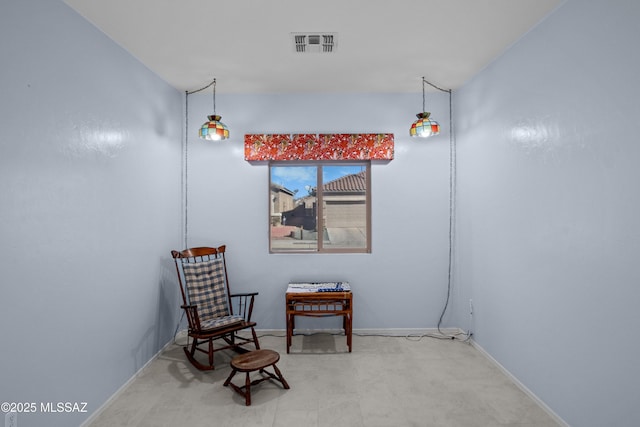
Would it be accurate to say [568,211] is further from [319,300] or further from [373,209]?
[319,300]

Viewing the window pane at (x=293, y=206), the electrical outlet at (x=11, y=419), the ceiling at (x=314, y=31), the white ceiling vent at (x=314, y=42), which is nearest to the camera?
the electrical outlet at (x=11, y=419)

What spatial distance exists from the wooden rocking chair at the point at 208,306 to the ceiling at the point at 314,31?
1977 millimetres

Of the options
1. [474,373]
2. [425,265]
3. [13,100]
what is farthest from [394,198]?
[13,100]

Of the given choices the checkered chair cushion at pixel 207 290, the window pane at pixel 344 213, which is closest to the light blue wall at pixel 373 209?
the checkered chair cushion at pixel 207 290

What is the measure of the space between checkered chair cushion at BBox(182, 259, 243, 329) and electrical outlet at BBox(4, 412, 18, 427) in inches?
62.1

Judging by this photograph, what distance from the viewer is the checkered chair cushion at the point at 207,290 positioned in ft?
11.4

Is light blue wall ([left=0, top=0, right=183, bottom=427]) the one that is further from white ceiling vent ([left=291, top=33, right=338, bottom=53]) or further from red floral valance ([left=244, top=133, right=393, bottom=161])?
white ceiling vent ([left=291, top=33, right=338, bottom=53])

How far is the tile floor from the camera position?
96.1 inches

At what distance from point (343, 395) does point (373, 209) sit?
217 cm

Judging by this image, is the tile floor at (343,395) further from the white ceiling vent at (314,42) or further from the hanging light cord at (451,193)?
the white ceiling vent at (314,42)

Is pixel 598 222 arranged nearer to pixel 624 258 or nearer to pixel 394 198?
A: pixel 624 258

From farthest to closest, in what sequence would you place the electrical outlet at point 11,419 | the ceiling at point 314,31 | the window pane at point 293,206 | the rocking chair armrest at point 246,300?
the window pane at point 293,206 < the rocking chair armrest at point 246,300 < the ceiling at point 314,31 < the electrical outlet at point 11,419

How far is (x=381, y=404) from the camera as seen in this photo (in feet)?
8.62

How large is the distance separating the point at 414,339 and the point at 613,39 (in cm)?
330
